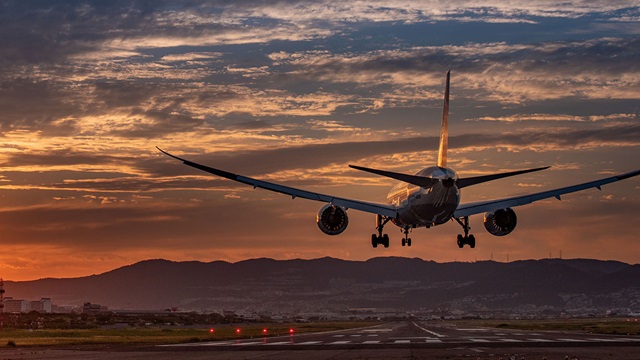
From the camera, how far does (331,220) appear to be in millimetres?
83188

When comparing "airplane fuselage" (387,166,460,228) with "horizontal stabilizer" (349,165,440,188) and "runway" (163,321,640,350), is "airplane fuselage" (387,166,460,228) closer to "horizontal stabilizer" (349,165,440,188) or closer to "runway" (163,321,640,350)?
"horizontal stabilizer" (349,165,440,188)

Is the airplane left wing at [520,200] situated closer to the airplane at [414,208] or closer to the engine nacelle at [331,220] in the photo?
the airplane at [414,208]

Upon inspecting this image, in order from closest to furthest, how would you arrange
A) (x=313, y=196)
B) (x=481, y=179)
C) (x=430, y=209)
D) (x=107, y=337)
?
(x=481, y=179) < (x=430, y=209) < (x=313, y=196) < (x=107, y=337)

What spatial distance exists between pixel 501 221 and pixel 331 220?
53.4ft

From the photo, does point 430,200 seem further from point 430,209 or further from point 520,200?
point 520,200

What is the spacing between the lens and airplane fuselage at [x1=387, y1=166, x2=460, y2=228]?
233 feet

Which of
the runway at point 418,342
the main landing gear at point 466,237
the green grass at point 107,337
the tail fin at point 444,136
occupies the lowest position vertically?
the runway at point 418,342

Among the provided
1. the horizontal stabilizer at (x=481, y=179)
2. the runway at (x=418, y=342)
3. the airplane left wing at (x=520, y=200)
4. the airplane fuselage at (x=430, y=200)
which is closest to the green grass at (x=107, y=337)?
the runway at (x=418, y=342)

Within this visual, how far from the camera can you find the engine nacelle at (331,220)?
83.1m

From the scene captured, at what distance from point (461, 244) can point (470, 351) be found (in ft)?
59.4

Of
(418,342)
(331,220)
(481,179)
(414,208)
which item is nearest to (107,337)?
(331,220)

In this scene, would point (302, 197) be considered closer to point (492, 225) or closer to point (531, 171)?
point (492, 225)

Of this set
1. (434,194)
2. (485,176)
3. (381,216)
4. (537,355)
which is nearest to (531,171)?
(485,176)

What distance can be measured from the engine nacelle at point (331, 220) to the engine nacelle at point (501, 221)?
46.0 feet
